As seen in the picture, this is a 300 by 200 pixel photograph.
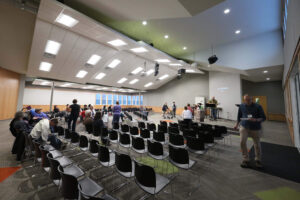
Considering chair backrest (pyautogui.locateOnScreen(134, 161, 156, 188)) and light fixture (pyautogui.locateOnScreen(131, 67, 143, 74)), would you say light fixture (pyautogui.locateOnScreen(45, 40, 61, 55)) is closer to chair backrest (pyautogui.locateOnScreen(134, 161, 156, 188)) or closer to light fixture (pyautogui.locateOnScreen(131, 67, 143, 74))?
light fixture (pyautogui.locateOnScreen(131, 67, 143, 74))

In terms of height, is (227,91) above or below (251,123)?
above

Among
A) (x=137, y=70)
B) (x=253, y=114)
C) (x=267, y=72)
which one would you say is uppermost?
(x=137, y=70)

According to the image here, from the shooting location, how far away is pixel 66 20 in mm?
4734

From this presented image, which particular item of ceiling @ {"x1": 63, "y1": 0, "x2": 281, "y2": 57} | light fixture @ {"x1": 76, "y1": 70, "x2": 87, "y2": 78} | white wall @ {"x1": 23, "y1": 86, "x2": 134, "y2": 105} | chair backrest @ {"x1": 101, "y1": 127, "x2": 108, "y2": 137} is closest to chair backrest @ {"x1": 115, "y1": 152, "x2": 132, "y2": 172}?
chair backrest @ {"x1": 101, "y1": 127, "x2": 108, "y2": 137}

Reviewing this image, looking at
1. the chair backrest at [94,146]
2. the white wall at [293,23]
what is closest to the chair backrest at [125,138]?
the chair backrest at [94,146]

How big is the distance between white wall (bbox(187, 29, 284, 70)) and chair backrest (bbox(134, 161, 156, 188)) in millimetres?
8542

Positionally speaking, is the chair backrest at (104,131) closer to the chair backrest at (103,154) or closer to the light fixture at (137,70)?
the chair backrest at (103,154)

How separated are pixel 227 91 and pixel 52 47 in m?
12.7

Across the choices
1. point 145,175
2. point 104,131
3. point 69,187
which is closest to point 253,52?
point 145,175

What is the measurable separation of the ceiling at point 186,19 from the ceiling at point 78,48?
0.60 metres

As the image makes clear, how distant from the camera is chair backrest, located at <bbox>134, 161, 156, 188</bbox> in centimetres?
153

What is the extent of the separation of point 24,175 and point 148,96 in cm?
1728

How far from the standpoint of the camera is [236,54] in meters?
7.43

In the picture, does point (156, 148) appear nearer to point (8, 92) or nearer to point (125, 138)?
point (125, 138)
